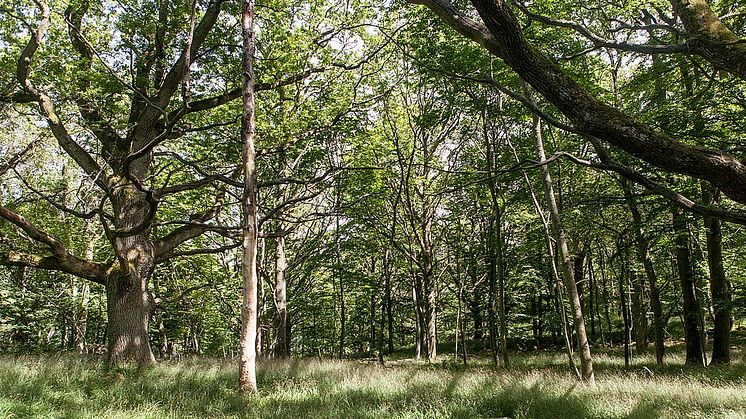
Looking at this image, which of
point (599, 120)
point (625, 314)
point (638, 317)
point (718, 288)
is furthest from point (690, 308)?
point (599, 120)

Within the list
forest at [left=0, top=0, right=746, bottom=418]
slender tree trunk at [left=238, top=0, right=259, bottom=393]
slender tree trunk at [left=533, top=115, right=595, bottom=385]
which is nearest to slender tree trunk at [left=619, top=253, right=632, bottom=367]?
forest at [left=0, top=0, right=746, bottom=418]

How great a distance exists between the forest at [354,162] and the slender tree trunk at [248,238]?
41 millimetres

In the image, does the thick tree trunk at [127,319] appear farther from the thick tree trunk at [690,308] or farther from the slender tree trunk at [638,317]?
the slender tree trunk at [638,317]

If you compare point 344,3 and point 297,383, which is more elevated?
point 344,3

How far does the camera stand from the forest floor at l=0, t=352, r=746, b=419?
6102mm

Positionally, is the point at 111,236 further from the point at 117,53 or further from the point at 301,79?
the point at 301,79

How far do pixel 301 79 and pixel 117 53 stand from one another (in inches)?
178

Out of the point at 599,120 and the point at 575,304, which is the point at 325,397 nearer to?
the point at 575,304

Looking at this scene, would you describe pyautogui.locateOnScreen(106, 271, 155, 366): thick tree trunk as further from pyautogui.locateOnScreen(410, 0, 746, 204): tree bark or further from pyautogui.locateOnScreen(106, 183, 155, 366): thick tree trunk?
pyautogui.locateOnScreen(410, 0, 746, 204): tree bark

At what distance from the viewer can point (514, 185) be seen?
17.2 m

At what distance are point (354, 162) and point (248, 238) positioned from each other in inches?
335

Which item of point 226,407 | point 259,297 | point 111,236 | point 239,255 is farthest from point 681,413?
point 239,255

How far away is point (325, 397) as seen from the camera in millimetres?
7645

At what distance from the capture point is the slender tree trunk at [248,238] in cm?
732
